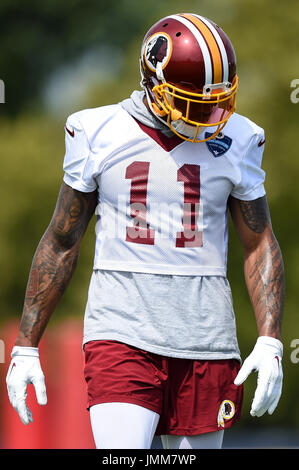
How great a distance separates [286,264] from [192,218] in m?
4.72

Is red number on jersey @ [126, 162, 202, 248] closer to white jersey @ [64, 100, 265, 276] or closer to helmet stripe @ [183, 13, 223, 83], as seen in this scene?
white jersey @ [64, 100, 265, 276]

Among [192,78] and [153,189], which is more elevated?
[192,78]

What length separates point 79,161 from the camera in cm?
355

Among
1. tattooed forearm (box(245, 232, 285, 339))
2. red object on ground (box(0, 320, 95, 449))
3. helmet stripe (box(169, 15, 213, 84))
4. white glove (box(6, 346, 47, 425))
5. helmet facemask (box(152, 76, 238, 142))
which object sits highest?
helmet stripe (box(169, 15, 213, 84))

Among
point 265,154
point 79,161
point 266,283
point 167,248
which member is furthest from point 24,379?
point 265,154

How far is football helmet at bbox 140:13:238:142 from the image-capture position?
11.4ft

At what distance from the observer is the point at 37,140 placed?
839 cm

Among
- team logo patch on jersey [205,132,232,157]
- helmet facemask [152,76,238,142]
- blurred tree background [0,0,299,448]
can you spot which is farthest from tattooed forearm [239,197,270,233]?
blurred tree background [0,0,299,448]

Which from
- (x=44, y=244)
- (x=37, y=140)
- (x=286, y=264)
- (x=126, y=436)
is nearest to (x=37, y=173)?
(x=37, y=140)

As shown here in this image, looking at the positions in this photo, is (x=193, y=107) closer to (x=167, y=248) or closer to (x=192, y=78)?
(x=192, y=78)

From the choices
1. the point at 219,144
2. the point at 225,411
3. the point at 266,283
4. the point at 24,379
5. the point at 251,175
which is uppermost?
the point at 219,144

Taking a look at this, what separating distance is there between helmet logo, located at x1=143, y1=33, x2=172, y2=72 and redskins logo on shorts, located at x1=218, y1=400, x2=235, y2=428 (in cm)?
125

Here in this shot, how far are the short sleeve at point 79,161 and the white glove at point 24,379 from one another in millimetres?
643

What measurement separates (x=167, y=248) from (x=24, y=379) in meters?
0.71
